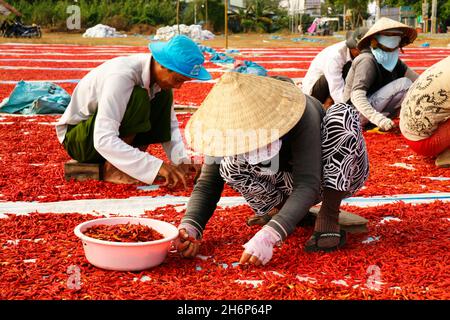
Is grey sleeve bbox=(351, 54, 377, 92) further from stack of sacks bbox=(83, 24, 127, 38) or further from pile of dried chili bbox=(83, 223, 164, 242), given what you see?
stack of sacks bbox=(83, 24, 127, 38)

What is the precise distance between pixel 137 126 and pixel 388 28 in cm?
228

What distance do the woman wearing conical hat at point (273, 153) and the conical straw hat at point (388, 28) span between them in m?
2.50

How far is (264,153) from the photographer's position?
2.19 m

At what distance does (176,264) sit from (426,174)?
2140 millimetres

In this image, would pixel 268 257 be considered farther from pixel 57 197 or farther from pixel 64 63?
pixel 64 63

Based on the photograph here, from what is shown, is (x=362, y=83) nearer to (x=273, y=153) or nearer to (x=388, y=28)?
(x=388, y=28)

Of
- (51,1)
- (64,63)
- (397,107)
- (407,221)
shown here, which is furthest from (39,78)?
(51,1)

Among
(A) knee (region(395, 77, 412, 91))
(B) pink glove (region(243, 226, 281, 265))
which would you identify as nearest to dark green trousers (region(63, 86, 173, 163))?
(B) pink glove (region(243, 226, 281, 265))

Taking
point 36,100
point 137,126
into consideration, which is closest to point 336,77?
point 137,126

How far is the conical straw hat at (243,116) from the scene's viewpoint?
7.02ft

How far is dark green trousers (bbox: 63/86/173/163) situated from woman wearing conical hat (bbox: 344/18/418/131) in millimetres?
1749

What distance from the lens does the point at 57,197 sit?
10.7ft

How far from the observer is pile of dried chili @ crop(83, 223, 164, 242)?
221 cm

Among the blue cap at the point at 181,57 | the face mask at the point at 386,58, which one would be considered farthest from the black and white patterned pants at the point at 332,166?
the face mask at the point at 386,58
